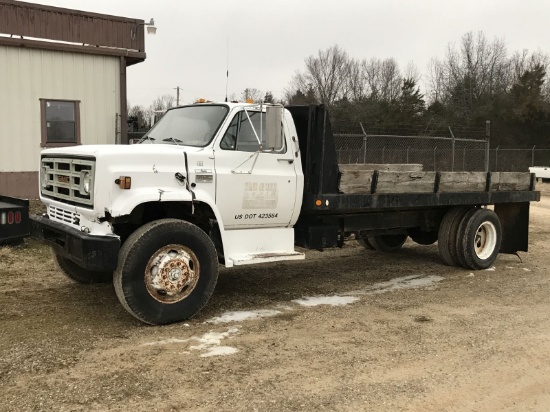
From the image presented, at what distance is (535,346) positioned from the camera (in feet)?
16.6

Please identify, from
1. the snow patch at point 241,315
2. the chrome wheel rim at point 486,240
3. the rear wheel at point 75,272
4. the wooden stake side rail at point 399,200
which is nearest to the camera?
the snow patch at point 241,315

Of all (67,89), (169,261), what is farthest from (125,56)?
(169,261)

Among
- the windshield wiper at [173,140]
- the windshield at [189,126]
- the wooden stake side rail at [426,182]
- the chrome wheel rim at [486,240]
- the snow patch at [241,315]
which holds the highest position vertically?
the windshield at [189,126]

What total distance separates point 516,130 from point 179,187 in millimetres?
44208

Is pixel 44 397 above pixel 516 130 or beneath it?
beneath

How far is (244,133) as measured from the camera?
244 inches

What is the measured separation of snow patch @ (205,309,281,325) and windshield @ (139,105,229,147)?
1863mm

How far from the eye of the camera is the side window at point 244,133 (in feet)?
19.9

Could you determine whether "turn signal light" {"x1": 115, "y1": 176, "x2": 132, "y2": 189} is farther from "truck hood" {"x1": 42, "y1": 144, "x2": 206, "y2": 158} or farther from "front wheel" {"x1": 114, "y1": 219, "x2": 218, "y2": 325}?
"front wheel" {"x1": 114, "y1": 219, "x2": 218, "y2": 325}

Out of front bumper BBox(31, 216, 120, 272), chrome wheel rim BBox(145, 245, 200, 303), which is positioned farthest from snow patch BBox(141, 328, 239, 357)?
front bumper BBox(31, 216, 120, 272)

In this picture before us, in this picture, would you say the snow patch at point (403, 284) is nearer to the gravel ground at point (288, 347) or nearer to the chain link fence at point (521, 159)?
the gravel ground at point (288, 347)

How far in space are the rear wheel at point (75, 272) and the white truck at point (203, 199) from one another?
0.02 meters

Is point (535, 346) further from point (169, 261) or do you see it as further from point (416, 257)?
point (416, 257)

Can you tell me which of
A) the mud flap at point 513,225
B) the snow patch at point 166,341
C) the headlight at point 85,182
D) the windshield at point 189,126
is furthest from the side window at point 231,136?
the mud flap at point 513,225
